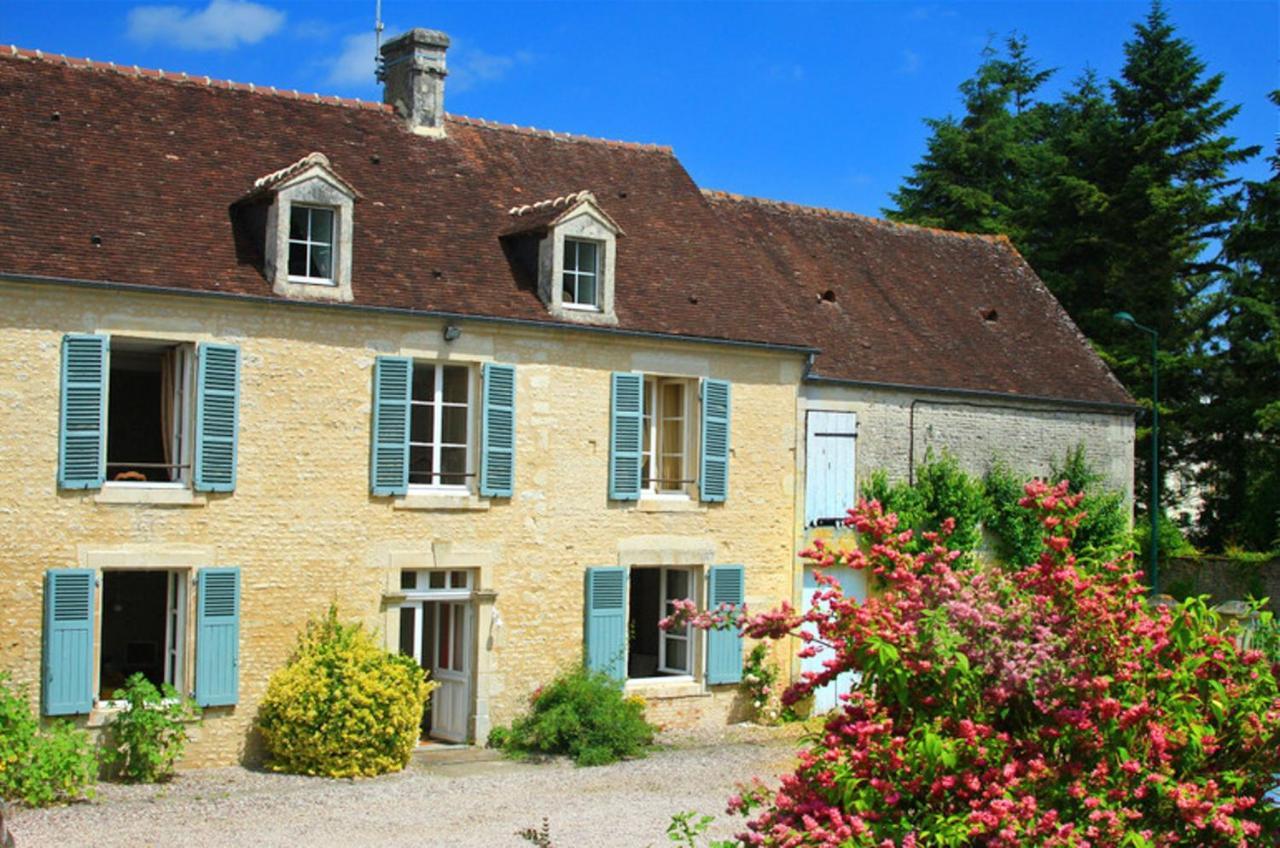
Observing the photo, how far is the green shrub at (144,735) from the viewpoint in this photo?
45.5 ft

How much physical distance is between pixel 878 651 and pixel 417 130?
12.3 meters

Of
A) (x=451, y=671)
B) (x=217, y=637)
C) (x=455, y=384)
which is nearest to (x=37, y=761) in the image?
(x=217, y=637)

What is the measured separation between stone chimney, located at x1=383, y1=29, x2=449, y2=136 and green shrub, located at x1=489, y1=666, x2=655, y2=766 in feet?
21.5

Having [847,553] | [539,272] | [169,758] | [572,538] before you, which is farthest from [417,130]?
[847,553]

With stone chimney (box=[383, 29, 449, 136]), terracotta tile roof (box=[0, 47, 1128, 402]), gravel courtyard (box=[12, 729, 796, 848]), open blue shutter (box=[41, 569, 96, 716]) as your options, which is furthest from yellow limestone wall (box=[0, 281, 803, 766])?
stone chimney (box=[383, 29, 449, 136])

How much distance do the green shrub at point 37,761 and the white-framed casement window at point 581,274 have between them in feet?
22.3

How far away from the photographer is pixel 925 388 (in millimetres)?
19703

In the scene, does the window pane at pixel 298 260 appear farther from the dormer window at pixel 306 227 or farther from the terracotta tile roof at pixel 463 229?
the terracotta tile roof at pixel 463 229

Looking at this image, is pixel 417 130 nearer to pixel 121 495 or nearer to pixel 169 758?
pixel 121 495

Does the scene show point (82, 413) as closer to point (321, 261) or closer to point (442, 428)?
point (321, 261)

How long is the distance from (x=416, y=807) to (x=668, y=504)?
17.2ft

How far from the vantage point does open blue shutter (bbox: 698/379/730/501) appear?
17.6m

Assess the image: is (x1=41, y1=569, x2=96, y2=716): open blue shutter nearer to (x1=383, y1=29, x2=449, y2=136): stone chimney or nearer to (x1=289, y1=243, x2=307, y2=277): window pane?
(x1=289, y1=243, x2=307, y2=277): window pane

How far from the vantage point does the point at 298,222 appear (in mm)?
15617
